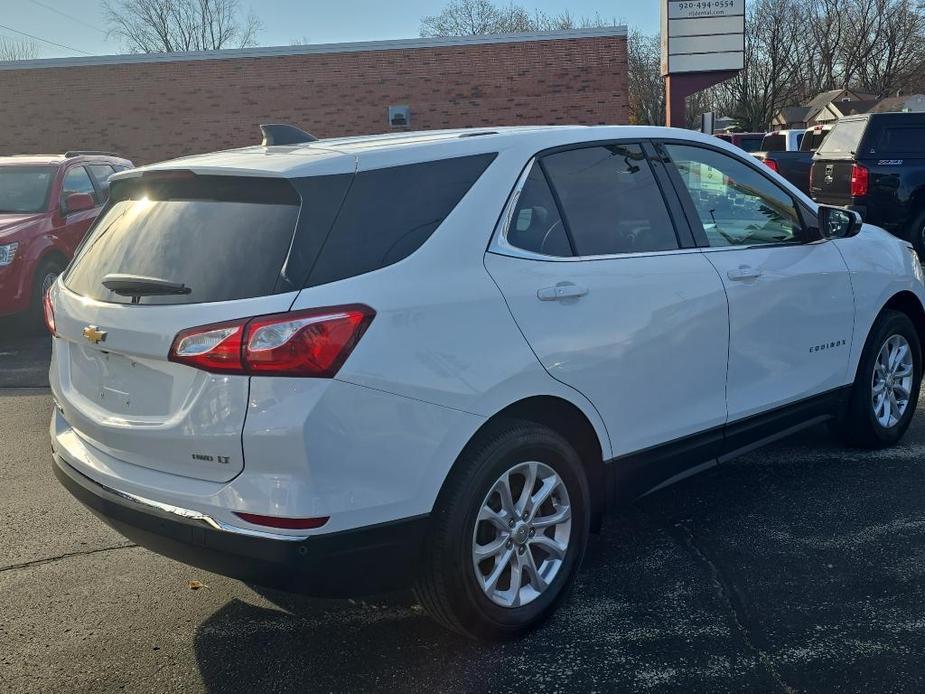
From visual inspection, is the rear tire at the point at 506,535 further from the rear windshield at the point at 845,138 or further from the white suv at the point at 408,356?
the rear windshield at the point at 845,138

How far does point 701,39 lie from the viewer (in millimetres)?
19750

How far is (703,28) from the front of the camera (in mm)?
19672

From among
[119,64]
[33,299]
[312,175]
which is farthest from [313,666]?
[119,64]

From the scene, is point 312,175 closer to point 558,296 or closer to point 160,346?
point 160,346

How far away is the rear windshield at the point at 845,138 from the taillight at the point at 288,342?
11.4 metres

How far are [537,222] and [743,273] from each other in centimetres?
116

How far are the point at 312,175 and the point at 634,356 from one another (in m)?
1.38

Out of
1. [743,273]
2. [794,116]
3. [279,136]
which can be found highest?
[279,136]

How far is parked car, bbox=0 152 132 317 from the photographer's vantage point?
887 centimetres

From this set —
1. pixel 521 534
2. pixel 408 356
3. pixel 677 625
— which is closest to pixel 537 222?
pixel 408 356

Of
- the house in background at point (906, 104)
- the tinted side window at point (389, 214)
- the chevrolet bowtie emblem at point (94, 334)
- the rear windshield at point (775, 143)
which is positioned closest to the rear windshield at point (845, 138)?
the rear windshield at point (775, 143)

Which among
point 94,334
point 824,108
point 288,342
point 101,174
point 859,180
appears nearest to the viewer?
point 288,342

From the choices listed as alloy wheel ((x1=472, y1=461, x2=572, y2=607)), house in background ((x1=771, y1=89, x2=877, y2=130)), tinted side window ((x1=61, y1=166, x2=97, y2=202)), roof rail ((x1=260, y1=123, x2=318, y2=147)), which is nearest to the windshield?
tinted side window ((x1=61, y1=166, x2=97, y2=202))

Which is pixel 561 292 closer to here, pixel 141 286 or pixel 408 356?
pixel 408 356
